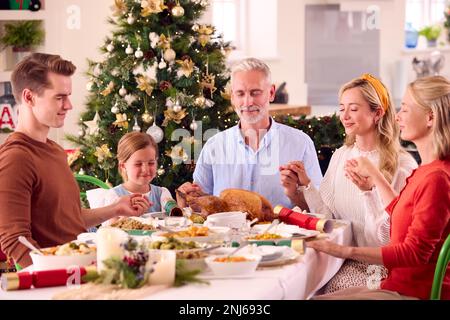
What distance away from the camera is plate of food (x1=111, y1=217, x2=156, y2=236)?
280 centimetres

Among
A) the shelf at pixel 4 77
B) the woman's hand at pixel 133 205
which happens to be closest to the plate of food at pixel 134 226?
the woman's hand at pixel 133 205

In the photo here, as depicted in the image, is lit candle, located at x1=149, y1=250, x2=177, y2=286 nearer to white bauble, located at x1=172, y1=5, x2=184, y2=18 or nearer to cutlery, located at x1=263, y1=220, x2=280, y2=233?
cutlery, located at x1=263, y1=220, x2=280, y2=233

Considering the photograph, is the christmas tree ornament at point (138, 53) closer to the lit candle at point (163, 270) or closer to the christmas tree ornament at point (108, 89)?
the christmas tree ornament at point (108, 89)

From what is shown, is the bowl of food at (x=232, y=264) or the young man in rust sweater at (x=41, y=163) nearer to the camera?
the bowl of food at (x=232, y=264)

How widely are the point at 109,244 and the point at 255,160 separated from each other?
1753 mm

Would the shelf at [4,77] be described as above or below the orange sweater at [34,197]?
above

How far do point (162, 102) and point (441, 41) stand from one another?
276 inches

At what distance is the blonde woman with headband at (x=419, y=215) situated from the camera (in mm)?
2547

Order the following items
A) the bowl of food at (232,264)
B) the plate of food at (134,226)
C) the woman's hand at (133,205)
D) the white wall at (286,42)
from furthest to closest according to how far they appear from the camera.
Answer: the white wall at (286,42)
the woman's hand at (133,205)
the plate of food at (134,226)
the bowl of food at (232,264)

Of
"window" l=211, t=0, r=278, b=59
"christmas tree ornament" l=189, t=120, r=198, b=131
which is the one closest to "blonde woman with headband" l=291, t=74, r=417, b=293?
"christmas tree ornament" l=189, t=120, r=198, b=131

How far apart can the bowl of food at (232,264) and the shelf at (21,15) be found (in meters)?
3.49

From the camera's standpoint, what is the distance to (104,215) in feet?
10.2

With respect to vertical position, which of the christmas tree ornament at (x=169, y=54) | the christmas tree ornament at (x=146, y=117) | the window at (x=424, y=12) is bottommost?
the christmas tree ornament at (x=146, y=117)
